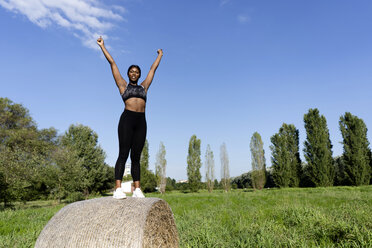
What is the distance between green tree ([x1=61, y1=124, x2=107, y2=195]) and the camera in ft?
109

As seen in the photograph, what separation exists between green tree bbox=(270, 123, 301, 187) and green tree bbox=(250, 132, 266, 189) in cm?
209

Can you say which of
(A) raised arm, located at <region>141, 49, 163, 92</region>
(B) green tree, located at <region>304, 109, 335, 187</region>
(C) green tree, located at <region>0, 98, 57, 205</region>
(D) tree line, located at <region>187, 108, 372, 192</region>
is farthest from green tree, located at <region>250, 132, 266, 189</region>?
(A) raised arm, located at <region>141, 49, 163, 92</region>

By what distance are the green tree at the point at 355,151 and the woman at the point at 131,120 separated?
37.5 metres

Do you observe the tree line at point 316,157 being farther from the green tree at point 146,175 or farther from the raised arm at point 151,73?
the raised arm at point 151,73

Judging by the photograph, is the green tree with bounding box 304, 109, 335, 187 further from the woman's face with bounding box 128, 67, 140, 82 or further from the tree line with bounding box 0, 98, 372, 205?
the woman's face with bounding box 128, 67, 140, 82

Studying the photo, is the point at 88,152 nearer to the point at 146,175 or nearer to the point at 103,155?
the point at 103,155

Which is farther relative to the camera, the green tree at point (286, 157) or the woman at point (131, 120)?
the green tree at point (286, 157)

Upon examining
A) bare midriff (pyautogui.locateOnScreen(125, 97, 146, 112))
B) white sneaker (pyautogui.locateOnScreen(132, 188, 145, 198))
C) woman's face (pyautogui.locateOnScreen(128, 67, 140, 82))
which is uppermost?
woman's face (pyautogui.locateOnScreen(128, 67, 140, 82))

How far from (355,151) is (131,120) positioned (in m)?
38.7

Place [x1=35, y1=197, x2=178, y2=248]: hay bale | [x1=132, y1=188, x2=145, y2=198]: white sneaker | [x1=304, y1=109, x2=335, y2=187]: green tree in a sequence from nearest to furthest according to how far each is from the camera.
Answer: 1. [x1=35, y1=197, x2=178, y2=248]: hay bale
2. [x1=132, y1=188, x2=145, y2=198]: white sneaker
3. [x1=304, y1=109, x2=335, y2=187]: green tree

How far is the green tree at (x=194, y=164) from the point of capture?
47469 millimetres

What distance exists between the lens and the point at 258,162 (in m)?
42.0

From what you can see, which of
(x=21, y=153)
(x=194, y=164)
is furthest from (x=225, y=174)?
(x=21, y=153)

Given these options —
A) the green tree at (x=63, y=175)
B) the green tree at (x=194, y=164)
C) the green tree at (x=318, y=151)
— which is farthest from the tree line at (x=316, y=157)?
the green tree at (x=63, y=175)
